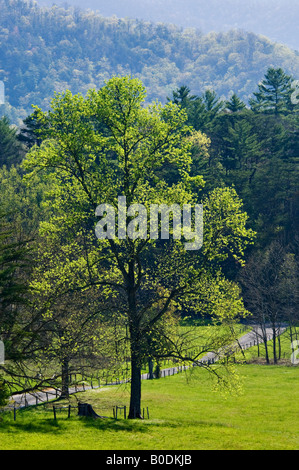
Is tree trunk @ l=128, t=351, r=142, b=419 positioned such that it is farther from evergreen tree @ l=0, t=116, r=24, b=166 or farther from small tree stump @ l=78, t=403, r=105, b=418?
evergreen tree @ l=0, t=116, r=24, b=166

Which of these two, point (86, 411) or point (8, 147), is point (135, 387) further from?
point (8, 147)

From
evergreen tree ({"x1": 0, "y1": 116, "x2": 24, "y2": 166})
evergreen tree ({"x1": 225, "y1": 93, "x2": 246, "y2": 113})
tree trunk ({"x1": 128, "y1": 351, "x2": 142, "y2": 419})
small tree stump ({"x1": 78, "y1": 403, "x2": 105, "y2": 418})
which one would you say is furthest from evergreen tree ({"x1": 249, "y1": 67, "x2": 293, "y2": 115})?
small tree stump ({"x1": 78, "y1": 403, "x2": 105, "y2": 418})

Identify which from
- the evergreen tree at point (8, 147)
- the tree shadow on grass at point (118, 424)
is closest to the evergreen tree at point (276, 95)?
the evergreen tree at point (8, 147)

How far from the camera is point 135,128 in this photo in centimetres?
2728

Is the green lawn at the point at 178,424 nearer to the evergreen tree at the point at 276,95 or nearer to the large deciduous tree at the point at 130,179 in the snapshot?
the large deciduous tree at the point at 130,179

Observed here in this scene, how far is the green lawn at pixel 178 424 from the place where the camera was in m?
21.3

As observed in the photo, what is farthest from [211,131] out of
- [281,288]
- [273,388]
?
[273,388]

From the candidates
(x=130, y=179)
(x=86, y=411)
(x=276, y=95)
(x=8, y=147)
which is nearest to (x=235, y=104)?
(x=276, y=95)

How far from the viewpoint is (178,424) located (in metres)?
27.3

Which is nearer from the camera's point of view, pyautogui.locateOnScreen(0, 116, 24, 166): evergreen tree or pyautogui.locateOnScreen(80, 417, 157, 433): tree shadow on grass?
pyautogui.locateOnScreen(80, 417, 157, 433): tree shadow on grass

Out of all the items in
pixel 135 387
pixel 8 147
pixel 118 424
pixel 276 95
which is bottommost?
pixel 118 424

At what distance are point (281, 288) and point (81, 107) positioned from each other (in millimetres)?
44137

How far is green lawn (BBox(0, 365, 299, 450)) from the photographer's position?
21297mm

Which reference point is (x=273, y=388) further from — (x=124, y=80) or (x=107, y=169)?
(x=124, y=80)
